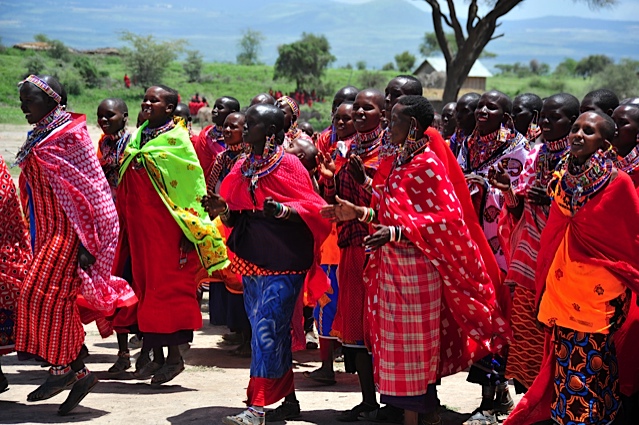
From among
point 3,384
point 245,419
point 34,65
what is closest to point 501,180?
point 245,419

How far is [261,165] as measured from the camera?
22.0 ft

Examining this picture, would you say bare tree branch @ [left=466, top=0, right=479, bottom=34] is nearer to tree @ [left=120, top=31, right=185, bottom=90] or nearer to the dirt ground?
the dirt ground

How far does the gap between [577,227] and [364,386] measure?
207cm

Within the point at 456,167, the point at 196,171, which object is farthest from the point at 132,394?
the point at 456,167

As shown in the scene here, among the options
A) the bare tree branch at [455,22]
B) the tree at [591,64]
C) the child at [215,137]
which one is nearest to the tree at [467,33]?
the bare tree branch at [455,22]

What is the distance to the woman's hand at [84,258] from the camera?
6.93 m

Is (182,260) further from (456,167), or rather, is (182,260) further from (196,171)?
(456,167)

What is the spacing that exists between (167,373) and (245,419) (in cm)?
180

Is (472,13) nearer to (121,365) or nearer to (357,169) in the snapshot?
(121,365)

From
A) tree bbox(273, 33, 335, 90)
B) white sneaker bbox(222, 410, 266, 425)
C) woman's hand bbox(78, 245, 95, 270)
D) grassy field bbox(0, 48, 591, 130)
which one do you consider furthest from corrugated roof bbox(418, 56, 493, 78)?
white sneaker bbox(222, 410, 266, 425)

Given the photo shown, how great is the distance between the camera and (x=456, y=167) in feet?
20.8

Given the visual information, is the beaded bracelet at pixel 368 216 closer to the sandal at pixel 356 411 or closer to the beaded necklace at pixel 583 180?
the beaded necklace at pixel 583 180

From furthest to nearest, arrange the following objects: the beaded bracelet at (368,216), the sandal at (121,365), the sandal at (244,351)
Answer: the sandal at (244,351) → the sandal at (121,365) → the beaded bracelet at (368,216)

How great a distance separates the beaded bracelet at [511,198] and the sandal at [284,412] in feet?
6.76
